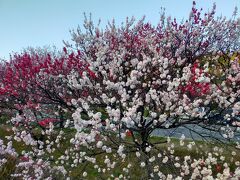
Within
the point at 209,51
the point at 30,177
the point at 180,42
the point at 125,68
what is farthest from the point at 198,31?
the point at 30,177

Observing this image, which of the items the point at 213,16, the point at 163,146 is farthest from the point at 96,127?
the point at 213,16

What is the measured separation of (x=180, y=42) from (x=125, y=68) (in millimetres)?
5065

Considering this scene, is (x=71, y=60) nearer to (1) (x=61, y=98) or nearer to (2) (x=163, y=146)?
(1) (x=61, y=98)

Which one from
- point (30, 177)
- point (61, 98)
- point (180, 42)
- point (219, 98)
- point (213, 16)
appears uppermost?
point (213, 16)

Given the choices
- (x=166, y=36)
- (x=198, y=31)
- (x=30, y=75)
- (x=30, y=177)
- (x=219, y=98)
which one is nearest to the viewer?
(x=219, y=98)

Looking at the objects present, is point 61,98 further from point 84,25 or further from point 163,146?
point 84,25

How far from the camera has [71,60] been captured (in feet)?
39.8

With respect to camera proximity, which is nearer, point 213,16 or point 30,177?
point 30,177

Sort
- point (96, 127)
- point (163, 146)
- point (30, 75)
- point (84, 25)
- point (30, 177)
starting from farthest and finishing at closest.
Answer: point (84, 25), point (163, 146), point (30, 75), point (30, 177), point (96, 127)

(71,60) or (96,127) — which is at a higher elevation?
(71,60)

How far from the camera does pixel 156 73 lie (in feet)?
32.9

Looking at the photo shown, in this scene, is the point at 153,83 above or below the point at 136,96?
above

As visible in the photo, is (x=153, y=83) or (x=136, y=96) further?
(x=153, y=83)

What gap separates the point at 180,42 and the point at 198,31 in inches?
39.2
